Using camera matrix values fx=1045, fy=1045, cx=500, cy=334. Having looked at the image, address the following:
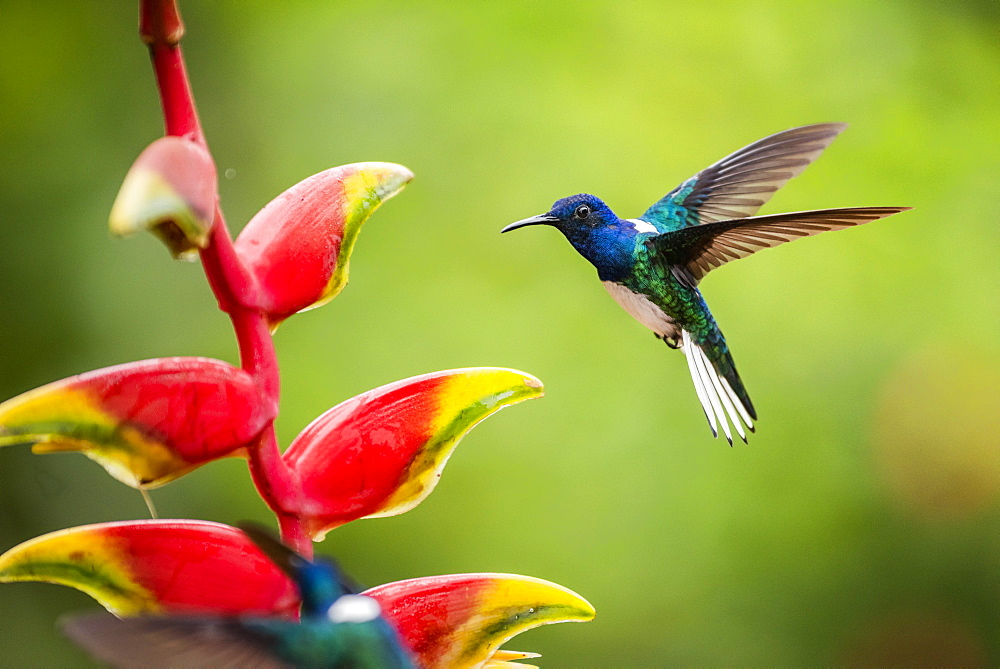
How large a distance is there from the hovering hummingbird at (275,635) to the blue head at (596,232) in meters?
0.49

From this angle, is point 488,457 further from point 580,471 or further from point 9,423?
point 9,423

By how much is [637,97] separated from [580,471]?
2.36ft

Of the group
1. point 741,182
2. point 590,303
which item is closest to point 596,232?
point 741,182

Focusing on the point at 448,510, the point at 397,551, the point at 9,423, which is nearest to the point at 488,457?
the point at 448,510

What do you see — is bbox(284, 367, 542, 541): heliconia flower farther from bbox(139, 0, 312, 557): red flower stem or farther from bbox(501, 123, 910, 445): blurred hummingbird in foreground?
bbox(501, 123, 910, 445): blurred hummingbird in foreground

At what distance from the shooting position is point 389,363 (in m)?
1.82

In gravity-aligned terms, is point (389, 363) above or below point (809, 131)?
below

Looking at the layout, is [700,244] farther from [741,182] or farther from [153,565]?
[153,565]

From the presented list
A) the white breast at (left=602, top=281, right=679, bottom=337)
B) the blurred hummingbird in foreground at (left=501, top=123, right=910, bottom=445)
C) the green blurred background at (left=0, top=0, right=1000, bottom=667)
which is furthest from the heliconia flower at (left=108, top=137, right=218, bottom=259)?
the green blurred background at (left=0, top=0, right=1000, bottom=667)

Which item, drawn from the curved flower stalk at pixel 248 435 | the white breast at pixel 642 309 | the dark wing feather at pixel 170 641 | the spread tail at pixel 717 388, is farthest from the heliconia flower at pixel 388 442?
the white breast at pixel 642 309

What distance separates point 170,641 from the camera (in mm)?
444

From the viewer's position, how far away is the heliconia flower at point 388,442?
582 mm

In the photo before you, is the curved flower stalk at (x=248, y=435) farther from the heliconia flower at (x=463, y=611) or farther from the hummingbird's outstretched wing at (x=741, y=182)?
the hummingbird's outstretched wing at (x=741, y=182)

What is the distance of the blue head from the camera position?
0.97 meters
